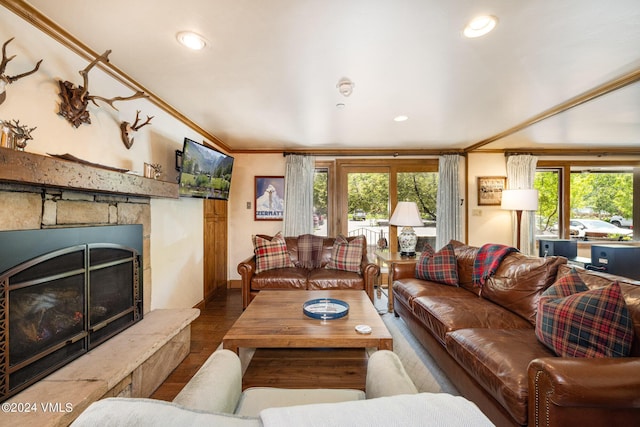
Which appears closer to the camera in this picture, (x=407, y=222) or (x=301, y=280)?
(x=301, y=280)

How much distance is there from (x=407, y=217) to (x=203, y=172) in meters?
2.62

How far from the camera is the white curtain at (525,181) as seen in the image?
438 cm

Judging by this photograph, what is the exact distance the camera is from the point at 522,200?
385 cm

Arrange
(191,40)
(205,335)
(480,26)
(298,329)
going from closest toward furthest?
(480,26), (191,40), (298,329), (205,335)

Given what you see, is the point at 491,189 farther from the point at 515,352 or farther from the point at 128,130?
the point at 128,130

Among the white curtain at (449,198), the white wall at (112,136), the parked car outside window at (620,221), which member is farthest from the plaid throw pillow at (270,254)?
the parked car outside window at (620,221)

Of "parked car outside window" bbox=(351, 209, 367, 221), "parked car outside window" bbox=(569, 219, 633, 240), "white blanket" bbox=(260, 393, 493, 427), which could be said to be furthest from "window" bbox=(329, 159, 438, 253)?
"white blanket" bbox=(260, 393, 493, 427)

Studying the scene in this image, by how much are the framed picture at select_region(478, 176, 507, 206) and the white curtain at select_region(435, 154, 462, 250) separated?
0.43 meters

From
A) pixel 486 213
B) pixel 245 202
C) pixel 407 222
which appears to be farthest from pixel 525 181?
pixel 245 202

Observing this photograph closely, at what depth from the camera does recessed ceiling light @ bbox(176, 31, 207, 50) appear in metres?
1.61

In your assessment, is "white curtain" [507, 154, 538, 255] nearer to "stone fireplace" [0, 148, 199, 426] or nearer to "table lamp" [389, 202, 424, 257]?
"table lamp" [389, 202, 424, 257]

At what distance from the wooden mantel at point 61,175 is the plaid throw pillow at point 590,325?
8.81ft

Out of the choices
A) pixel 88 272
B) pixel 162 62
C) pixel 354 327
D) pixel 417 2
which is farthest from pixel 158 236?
pixel 417 2

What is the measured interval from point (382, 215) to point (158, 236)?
340 cm
